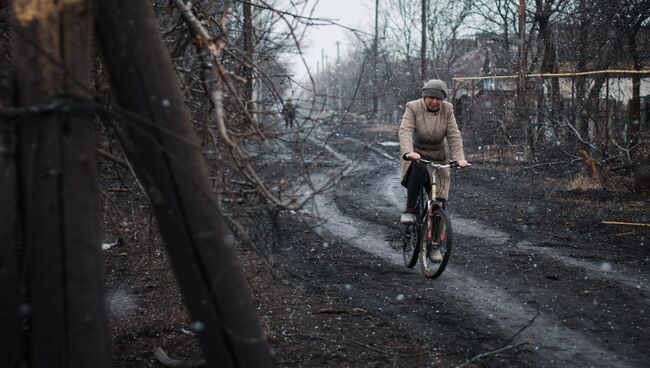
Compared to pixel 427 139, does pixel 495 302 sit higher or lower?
lower

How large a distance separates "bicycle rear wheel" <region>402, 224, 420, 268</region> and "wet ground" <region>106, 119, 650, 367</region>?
0.16m

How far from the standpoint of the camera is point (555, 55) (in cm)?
2055

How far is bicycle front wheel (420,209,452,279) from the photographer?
655 centimetres

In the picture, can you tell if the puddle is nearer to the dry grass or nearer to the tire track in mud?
the tire track in mud

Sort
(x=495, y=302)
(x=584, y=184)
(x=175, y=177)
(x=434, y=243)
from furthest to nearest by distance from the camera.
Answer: (x=584, y=184) < (x=434, y=243) < (x=495, y=302) < (x=175, y=177)

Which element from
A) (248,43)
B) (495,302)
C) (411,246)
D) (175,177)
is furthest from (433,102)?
(175,177)

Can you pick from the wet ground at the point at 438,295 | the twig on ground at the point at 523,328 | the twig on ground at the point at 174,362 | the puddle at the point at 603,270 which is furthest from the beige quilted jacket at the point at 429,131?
the twig on ground at the point at 174,362

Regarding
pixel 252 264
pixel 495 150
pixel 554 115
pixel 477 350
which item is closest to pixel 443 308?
pixel 477 350

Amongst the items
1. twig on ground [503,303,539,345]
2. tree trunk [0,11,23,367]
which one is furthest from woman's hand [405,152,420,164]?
tree trunk [0,11,23,367]

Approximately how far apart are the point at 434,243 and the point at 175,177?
14.4ft

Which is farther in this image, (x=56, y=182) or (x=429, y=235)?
(x=429, y=235)

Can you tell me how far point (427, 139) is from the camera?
279 inches

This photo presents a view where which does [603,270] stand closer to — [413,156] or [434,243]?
[434,243]

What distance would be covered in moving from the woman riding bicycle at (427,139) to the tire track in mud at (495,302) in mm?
958
